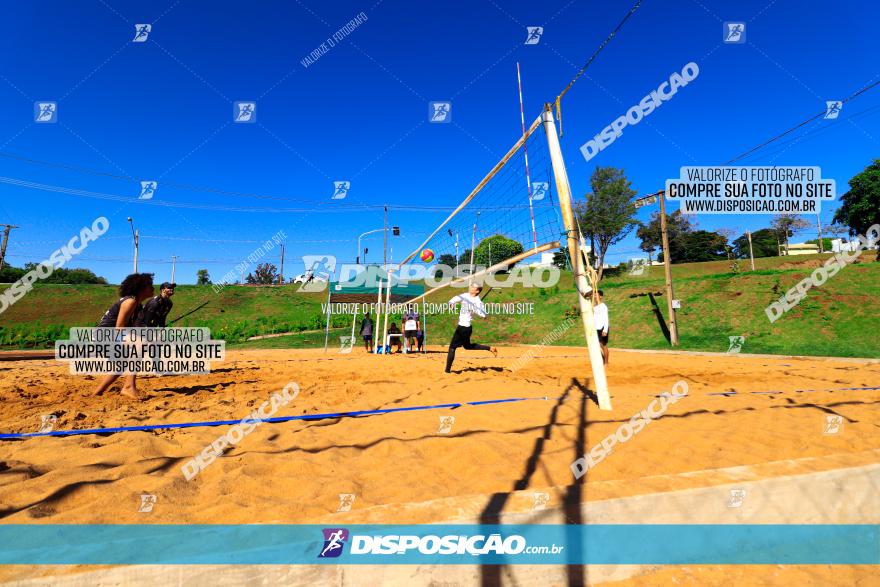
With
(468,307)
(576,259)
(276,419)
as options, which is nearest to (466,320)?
(468,307)

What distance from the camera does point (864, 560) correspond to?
6.90 ft

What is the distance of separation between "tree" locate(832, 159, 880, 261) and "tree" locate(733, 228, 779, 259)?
78.6 feet

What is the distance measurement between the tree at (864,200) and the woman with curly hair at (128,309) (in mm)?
45071

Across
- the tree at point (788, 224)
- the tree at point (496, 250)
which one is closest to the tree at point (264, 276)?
the tree at point (496, 250)

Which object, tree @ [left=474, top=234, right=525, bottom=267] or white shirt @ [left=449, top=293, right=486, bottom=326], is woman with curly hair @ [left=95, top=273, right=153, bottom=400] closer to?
white shirt @ [left=449, top=293, right=486, bottom=326]

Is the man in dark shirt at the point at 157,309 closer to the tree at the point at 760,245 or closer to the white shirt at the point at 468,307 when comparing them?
the white shirt at the point at 468,307

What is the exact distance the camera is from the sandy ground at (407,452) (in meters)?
2.04

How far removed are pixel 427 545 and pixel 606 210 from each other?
45557 mm

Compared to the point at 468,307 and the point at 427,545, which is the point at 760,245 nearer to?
the point at 468,307

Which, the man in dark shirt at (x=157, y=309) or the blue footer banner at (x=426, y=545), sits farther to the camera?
the man in dark shirt at (x=157, y=309)

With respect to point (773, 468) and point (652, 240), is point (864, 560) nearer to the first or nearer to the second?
point (773, 468)

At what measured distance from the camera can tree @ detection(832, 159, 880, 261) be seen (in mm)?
30578

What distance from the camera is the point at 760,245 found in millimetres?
59562

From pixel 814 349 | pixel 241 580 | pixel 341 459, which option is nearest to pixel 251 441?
pixel 341 459
